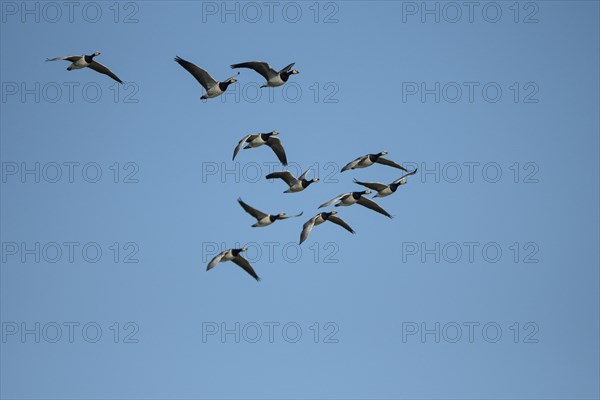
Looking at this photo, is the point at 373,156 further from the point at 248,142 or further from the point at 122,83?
the point at 122,83

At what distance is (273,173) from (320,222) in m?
2.61

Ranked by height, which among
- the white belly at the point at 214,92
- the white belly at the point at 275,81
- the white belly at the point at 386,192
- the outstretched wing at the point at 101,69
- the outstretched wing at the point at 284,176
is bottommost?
the white belly at the point at 386,192

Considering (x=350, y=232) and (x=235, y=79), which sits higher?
(x=235, y=79)

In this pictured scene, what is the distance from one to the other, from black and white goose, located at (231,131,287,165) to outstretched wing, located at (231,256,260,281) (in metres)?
4.24

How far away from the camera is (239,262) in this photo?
185 ft

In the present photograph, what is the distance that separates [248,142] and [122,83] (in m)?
5.26

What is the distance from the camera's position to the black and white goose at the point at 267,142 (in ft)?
186

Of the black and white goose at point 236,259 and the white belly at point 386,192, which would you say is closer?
the black and white goose at point 236,259

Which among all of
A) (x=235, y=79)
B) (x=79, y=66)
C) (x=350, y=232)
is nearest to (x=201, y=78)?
(x=235, y=79)

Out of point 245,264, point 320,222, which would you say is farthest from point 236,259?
point 320,222

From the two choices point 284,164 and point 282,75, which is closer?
point 282,75

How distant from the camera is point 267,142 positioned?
5772cm

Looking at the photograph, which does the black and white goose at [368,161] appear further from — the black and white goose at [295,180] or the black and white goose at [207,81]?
the black and white goose at [207,81]

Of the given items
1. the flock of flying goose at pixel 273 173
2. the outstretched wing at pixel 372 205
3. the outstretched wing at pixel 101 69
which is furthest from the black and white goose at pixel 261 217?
the outstretched wing at pixel 101 69
